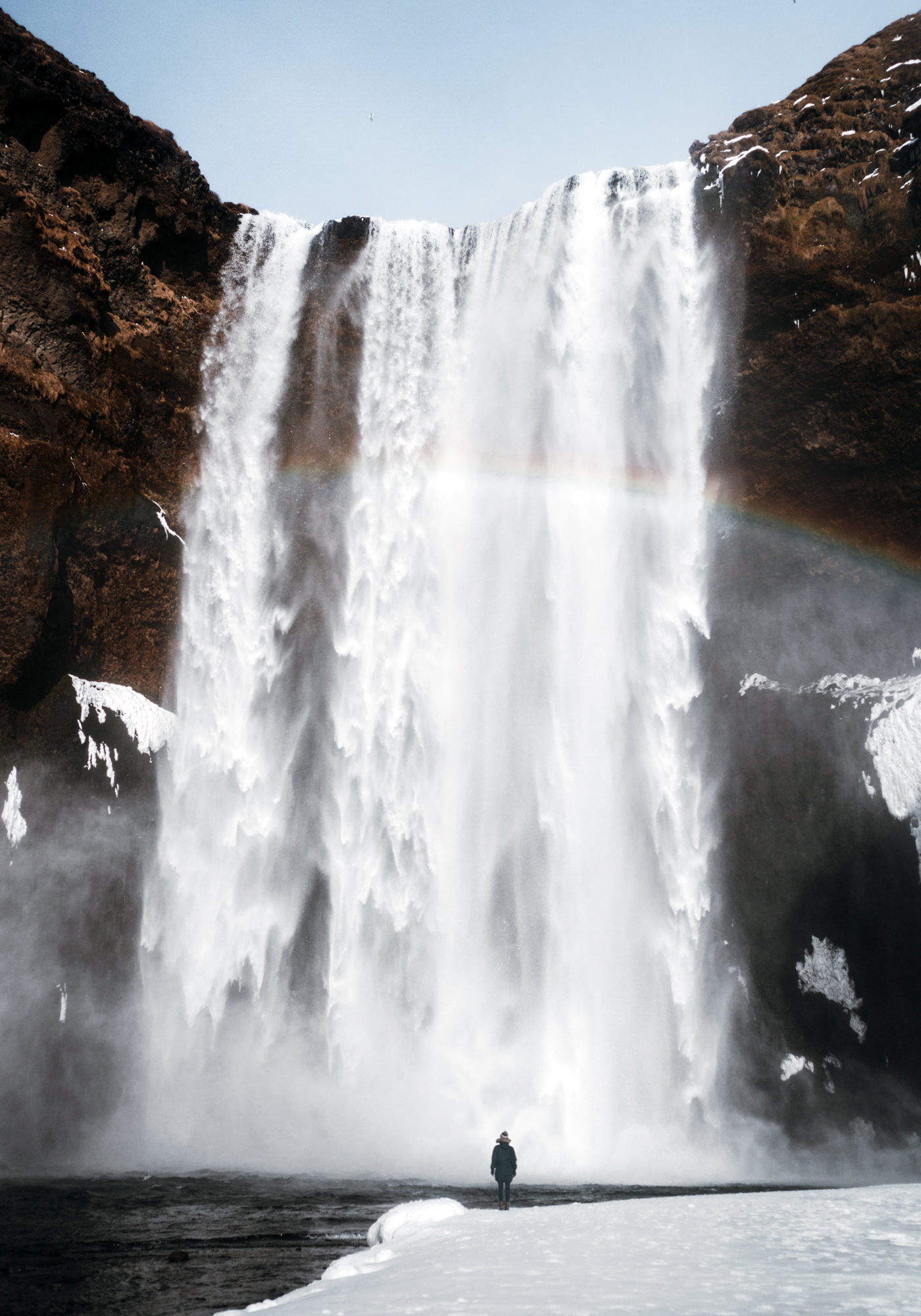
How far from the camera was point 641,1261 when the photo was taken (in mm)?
6031

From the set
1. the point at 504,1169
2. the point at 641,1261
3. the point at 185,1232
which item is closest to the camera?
the point at 641,1261

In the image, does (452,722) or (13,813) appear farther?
(452,722)

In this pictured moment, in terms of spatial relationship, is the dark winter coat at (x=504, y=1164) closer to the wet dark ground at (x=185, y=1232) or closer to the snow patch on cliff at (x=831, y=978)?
the wet dark ground at (x=185, y=1232)

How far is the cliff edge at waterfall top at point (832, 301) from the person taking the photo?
19.9 m

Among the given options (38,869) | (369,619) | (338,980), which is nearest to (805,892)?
(338,980)

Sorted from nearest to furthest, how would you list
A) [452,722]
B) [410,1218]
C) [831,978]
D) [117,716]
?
[410,1218] < [831,978] < [117,716] < [452,722]

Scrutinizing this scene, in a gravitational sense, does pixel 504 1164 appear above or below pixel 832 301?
below

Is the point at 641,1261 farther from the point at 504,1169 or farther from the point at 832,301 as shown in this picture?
the point at 832,301

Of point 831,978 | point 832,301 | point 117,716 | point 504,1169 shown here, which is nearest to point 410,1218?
point 504,1169

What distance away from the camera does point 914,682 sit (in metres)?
19.2

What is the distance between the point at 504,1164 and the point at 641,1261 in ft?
18.0

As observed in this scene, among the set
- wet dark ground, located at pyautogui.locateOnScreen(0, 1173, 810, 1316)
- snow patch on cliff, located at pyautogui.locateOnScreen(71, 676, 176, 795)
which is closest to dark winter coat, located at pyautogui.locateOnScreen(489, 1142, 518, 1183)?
wet dark ground, located at pyautogui.locateOnScreen(0, 1173, 810, 1316)

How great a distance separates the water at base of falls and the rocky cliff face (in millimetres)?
958

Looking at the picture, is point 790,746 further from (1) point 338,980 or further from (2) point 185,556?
(2) point 185,556
